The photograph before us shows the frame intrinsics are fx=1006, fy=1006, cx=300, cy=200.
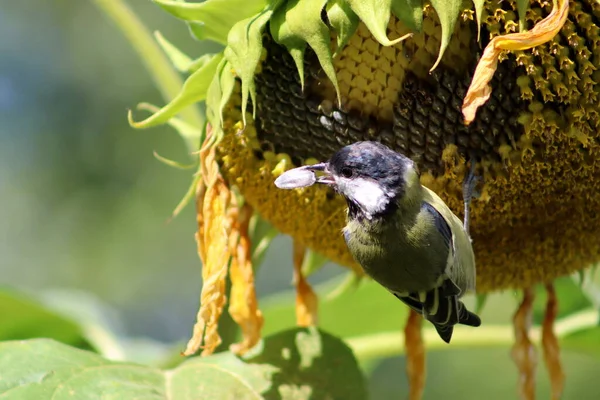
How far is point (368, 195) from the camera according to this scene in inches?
67.2

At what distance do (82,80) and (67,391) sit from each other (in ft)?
17.0

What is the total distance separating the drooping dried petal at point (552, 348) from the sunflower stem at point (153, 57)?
79 centimetres

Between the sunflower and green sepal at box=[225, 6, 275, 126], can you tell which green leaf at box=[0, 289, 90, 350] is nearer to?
the sunflower

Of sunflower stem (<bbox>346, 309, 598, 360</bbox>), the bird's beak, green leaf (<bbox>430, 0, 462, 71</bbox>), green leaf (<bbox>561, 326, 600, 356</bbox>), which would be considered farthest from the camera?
green leaf (<bbox>561, 326, 600, 356</bbox>)

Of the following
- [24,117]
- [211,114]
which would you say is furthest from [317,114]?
[24,117]

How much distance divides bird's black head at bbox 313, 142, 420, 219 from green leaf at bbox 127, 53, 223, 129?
0.23m

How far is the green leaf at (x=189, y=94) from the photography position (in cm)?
166

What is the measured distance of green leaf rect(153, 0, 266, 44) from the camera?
160cm

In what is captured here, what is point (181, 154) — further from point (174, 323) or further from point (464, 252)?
point (464, 252)

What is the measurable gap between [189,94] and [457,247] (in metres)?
0.54

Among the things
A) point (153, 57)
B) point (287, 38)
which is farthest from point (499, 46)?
point (153, 57)

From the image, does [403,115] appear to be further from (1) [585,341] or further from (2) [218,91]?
(1) [585,341]

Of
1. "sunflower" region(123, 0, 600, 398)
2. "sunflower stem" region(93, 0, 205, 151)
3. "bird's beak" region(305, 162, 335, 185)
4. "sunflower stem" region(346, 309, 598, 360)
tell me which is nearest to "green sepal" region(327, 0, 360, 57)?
"sunflower" region(123, 0, 600, 398)

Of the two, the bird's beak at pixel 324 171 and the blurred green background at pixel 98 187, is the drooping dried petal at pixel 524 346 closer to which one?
the bird's beak at pixel 324 171
